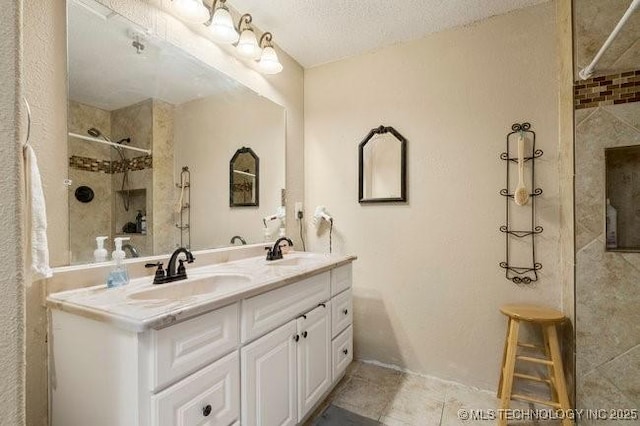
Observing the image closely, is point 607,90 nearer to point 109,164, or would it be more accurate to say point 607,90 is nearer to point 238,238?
point 238,238

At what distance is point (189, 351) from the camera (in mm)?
875

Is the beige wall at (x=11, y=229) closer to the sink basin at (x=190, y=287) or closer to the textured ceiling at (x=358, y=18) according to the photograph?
the sink basin at (x=190, y=287)

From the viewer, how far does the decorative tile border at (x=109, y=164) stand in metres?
1.12

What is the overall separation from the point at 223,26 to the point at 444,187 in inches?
62.8

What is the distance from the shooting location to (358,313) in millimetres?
2199

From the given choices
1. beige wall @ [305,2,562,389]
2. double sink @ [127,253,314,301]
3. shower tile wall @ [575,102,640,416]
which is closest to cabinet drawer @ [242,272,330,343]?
double sink @ [127,253,314,301]

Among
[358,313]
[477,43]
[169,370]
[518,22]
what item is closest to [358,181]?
[358,313]

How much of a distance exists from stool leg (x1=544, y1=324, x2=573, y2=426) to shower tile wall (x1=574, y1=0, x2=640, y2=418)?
0.34ft

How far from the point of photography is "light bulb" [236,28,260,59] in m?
1.68

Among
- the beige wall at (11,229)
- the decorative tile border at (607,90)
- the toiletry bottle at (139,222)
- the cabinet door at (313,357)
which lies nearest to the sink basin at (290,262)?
the cabinet door at (313,357)

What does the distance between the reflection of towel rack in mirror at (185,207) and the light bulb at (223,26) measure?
73 cm

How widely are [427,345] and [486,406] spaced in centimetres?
43

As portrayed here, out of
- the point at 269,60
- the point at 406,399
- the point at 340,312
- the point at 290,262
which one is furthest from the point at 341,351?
the point at 269,60

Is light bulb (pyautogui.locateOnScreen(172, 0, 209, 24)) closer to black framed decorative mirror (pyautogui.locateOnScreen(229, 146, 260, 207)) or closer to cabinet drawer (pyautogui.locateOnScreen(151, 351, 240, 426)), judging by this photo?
black framed decorative mirror (pyautogui.locateOnScreen(229, 146, 260, 207))
